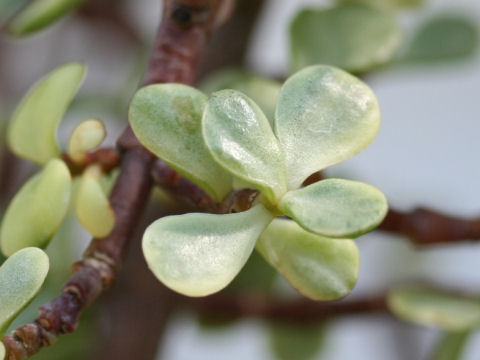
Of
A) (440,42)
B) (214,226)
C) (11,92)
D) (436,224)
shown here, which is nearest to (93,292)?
(214,226)

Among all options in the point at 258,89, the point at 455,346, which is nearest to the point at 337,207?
the point at 258,89

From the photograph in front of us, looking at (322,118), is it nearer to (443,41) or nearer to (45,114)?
(45,114)

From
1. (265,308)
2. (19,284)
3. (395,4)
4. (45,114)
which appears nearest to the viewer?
(19,284)

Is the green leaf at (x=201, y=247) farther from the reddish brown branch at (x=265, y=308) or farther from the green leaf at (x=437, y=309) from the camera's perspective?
the reddish brown branch at (x=265, y=308)

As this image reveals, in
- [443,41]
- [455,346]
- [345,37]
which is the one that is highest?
[345,37]

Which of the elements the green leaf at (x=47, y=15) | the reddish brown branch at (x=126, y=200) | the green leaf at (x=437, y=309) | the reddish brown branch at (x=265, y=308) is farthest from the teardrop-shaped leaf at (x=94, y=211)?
the reddish brown branch at (x=265, y=308)

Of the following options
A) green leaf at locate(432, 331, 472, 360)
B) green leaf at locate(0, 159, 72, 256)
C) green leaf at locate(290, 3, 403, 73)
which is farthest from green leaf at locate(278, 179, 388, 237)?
green leaf at locate(432, 331, 472, 360)
